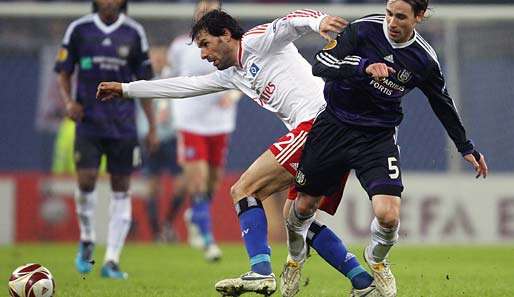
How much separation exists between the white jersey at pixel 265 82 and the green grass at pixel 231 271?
4.76 ft

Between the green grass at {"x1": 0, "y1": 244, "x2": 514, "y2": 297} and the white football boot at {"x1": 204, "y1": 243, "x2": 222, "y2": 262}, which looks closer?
the green grass at {"x1": 0, "y1": 244, "x2": 514, "y2": 297}

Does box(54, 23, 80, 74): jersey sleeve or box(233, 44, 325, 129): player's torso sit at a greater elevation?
box(233, 44, 325, 129): player's torso

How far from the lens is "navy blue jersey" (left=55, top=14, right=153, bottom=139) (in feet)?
37.2

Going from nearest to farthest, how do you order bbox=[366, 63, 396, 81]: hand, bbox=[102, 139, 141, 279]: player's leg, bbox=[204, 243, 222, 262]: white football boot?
bbox=[366, 63, 396, 81]: hand < bbox=[102, 139, 141, 279]: player's leg < bbox=[204, 243, 222, 262]: white football boot

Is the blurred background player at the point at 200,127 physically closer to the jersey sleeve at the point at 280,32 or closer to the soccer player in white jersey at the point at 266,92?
the soccer player in white jersey at the point at 266,92

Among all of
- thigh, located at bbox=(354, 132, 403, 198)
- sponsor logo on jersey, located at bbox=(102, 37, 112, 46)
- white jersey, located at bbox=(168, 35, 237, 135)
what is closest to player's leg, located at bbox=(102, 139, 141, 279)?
sponsor logo on jersey, located at bbox=(102, 37, 112, 46)

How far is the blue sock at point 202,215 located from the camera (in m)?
13.3

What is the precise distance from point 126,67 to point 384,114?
421 cm

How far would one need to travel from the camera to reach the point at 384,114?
25.4 ft

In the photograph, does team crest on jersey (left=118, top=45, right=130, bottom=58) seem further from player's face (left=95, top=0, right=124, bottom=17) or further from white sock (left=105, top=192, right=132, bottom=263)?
white sock (left=105, top=192, right=132, bottom=263)

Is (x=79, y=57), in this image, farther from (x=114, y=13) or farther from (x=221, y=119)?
(x=221, y=119)

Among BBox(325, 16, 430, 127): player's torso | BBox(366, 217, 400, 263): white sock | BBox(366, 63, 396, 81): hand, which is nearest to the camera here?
BBox(366, 63, 396, 81): hand

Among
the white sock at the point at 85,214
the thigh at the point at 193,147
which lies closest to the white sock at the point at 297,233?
the white sock at the point at 85,214

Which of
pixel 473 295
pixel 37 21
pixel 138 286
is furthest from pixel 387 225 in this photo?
pixel 37 21
